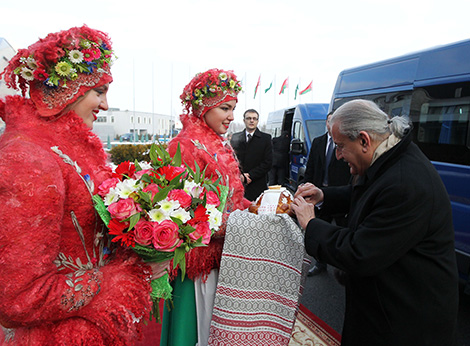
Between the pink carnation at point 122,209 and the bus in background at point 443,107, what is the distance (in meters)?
3.13

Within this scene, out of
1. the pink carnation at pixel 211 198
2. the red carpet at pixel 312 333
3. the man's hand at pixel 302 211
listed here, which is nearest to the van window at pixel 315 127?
the red carpet at pixel 312 333

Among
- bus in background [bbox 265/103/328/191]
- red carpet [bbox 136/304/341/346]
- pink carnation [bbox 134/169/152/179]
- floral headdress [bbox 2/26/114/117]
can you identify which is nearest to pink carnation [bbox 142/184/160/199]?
pink carnation [bbox 134/169/152/179]

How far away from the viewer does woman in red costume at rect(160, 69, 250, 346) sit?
2.03 meters

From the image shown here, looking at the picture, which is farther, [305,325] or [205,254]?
[305,325]

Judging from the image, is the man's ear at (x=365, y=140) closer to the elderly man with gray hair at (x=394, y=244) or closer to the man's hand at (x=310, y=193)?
the elderly man with gray hair at (x=394, y=244)

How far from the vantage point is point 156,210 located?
1212mm

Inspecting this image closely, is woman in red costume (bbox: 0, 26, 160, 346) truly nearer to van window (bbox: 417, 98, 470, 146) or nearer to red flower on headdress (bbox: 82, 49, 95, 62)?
Result: red flower on headdress (bbox: 82, 49, 95, 62)

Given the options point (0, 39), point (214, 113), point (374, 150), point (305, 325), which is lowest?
point (305, 325)

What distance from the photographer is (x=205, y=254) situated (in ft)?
6.57

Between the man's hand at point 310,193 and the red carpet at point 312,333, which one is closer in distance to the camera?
the man's hand at point 310,193

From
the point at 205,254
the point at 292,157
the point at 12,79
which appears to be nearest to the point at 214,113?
the point at 205,254

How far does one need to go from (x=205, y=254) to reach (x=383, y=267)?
1021 mm

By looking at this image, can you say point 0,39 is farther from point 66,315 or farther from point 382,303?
point 382,303

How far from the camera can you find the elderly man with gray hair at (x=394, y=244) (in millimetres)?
1423
